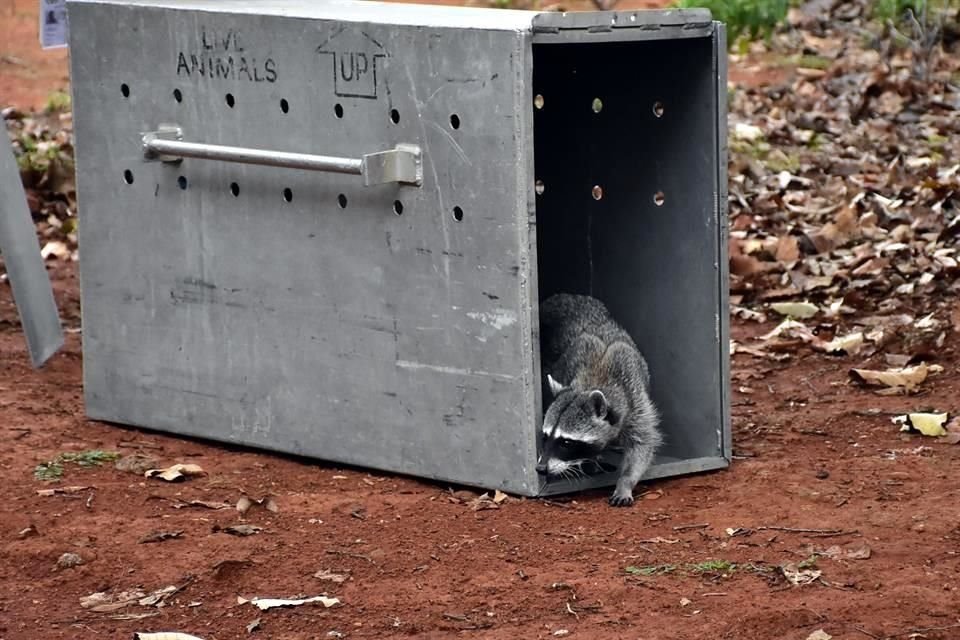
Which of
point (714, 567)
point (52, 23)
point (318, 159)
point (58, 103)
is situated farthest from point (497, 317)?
point (58, 103)

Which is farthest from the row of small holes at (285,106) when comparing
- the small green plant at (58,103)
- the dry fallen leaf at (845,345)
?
the small green plant at (58,103)

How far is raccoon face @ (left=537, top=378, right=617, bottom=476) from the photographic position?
542 cm

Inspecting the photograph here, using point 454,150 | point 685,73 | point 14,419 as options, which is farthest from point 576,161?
point 14,419

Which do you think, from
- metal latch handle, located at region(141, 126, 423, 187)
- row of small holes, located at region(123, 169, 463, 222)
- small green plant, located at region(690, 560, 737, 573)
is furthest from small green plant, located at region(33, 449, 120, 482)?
small green plant, located at region(690, 560, 737, 573)

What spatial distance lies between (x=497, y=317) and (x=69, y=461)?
1828 millimetres

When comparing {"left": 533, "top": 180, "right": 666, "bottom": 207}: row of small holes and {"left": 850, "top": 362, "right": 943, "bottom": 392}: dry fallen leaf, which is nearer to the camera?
{"left": 533, "top": 180, "right": 666, "bottom": 207}: row of small holes

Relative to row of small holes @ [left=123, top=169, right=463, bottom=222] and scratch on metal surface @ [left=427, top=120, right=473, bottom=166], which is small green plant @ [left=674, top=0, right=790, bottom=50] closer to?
row of small holes @ [left=123, top=169, right=463, bottom=222]

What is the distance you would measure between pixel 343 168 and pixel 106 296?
156 cm

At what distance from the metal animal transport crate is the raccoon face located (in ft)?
0.29

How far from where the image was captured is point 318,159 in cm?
546

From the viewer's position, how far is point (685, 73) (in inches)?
228

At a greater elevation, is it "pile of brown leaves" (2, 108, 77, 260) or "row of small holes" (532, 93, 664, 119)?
"row of small holes" (532, 93, 664, 119)

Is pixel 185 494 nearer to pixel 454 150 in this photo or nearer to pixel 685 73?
pixel 454 150

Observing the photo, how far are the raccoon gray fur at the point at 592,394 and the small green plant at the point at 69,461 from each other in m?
1.73
